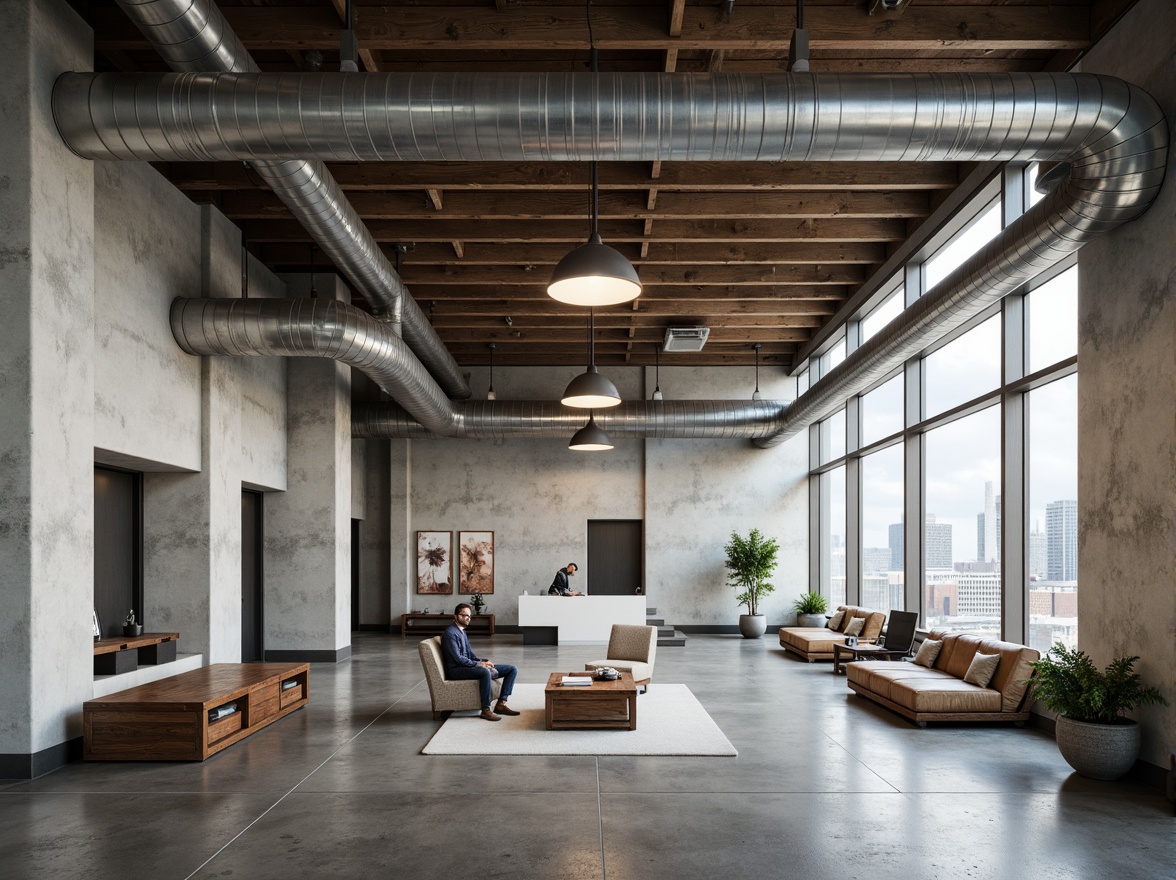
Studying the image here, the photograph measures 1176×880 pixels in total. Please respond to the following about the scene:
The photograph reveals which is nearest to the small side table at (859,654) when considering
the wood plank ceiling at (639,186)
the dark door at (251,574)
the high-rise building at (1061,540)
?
the high-rise building at (1061,540)

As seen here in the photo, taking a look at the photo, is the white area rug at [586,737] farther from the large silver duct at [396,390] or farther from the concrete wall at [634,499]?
the concrete wall at [634,499]

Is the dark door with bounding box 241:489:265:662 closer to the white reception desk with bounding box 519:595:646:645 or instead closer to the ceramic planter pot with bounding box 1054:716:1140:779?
the white reception desk with bounding box 519:595:646:645

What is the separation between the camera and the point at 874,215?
9.30 m

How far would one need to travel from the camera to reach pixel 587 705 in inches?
302

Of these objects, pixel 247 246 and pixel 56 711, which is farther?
pixel 247 246

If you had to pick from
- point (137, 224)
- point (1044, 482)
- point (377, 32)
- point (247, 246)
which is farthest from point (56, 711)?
point (1044, 482)

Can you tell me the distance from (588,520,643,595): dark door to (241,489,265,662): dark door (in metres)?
6.76

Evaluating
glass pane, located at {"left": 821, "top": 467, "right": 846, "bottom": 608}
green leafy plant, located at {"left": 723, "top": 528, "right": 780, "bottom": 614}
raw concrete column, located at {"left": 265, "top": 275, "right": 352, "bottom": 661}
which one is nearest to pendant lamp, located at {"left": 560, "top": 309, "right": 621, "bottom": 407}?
raw concrete column, located at {"left": 265, "top": 275, "right": 352, "bottom": 661}

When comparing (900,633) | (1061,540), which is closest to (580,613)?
(900,633)

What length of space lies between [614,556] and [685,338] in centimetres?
531

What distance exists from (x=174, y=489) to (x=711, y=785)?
6237 millimetres

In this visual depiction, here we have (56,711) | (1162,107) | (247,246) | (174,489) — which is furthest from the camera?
(247,246)

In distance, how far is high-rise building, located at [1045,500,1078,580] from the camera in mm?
7469

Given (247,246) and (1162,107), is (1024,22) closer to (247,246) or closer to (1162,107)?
(1162,107)
